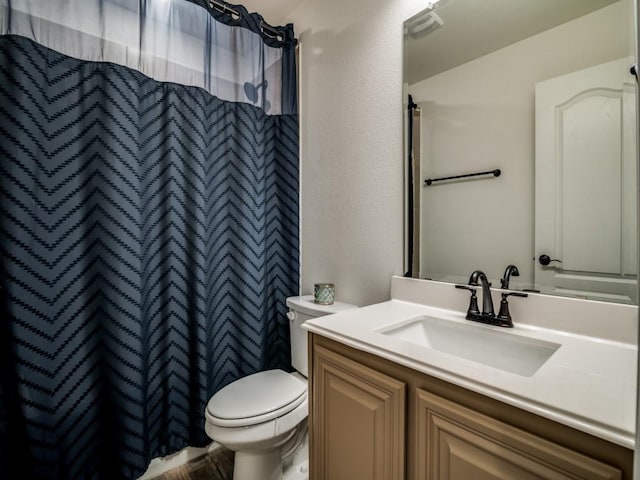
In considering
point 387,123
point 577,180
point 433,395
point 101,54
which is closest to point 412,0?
point 387,123

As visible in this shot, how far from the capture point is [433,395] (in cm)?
65

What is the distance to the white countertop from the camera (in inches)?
18.5

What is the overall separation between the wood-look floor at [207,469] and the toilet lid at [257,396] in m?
0.47

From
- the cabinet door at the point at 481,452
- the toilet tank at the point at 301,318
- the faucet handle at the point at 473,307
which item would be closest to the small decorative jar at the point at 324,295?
the toilet tank at the point at 301,318

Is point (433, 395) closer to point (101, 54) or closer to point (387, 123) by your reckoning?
point (387, 123)

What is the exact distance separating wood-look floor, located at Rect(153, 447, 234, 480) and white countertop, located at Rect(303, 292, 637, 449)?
105 cm

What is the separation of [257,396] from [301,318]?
393 millimetres

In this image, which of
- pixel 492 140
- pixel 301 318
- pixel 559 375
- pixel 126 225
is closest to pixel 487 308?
pixel 559 375

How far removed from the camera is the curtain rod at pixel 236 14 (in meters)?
1.52

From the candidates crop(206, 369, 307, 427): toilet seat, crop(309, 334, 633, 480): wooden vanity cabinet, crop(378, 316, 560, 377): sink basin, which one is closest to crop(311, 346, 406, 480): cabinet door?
crop(309, 334, 633, 480): wooden vanity cabinet

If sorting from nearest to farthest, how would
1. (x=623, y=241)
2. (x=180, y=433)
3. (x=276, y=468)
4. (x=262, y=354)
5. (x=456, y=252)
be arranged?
1. (x=623, y=241)
2. (x=456, y=252)
3. (x=276, y=468)
4. (x=180, y=433)
5. (x=262, y=354)

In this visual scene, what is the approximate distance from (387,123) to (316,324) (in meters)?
0.93

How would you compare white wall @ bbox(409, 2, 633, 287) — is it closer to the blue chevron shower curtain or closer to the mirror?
the mirror

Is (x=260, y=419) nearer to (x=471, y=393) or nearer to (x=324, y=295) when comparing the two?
(x=324, y=295)
